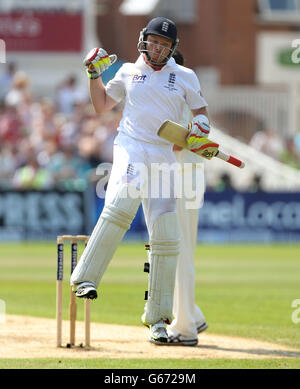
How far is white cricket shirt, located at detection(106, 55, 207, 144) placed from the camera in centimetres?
732

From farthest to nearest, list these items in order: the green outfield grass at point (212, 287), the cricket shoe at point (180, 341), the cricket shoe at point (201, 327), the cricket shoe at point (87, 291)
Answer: the green outfield grass at point (212, 287) < the cricket shoe at point (201, 327) < the cricket shoe at point (180, 341) < the cricket shoe at point (87, 291)

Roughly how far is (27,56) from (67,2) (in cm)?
173

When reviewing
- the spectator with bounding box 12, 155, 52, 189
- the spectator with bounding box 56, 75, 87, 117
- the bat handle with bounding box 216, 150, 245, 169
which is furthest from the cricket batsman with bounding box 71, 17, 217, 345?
the spectator with bounding box 56, 75, 87, 117

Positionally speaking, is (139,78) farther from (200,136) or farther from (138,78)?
(200,136)

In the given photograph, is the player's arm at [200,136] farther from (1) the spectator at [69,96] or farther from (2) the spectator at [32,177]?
(1) the spectator at [69,96]

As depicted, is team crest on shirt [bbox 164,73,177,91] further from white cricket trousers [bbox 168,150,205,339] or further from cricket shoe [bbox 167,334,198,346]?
cricket shoe [bbox 167,334,198,346]

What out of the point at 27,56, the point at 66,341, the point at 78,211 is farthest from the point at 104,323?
the point at 27,56

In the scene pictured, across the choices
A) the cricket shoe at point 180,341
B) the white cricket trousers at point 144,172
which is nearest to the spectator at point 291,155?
the cricket shoe at point 180,341

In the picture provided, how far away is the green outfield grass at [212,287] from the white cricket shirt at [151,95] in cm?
169

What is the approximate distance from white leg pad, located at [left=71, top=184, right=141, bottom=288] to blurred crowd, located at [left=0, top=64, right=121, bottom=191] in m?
13.2

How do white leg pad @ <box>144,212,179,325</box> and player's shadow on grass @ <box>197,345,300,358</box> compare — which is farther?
player's shadow on grass @ <box>197,345,300,358</box>

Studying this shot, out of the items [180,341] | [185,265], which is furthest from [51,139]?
[180,341]

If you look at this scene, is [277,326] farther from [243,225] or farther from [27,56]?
[27,56]

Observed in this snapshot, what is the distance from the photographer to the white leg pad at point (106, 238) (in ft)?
23.6
